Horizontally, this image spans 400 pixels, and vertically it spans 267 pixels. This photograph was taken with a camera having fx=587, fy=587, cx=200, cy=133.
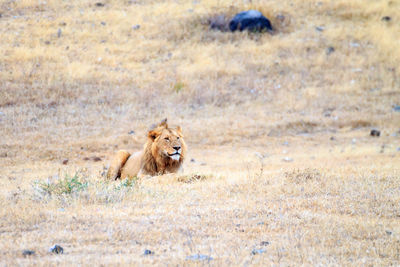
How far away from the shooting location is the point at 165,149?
9.54m

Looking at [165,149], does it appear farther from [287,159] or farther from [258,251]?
[287,159]

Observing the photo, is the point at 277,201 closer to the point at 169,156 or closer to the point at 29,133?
the point at 169,156

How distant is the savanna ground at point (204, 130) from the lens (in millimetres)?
5414

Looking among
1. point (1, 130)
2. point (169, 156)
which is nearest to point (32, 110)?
point (1, 130)

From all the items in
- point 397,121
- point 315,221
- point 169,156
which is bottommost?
point 397,121

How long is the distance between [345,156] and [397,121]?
4.15 metres

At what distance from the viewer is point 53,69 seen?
19734mm

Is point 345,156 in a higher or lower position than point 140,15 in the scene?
lower

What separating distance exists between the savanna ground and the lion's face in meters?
0.44

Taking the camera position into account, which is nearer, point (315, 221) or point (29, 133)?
point (315, 221)

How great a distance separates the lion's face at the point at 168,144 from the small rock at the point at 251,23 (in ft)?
49.2

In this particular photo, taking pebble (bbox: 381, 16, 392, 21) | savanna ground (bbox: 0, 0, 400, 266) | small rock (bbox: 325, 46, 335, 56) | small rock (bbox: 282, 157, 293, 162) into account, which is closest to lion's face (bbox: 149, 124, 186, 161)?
savanna ground (bbox: 0, 0, 400, 266)

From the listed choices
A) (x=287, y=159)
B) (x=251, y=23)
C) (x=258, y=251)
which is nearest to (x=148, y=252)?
(x=258, y=251)

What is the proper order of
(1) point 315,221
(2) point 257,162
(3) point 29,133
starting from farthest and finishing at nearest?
(3) point 29,133, (2) point 257,162, (1) point 315,221
